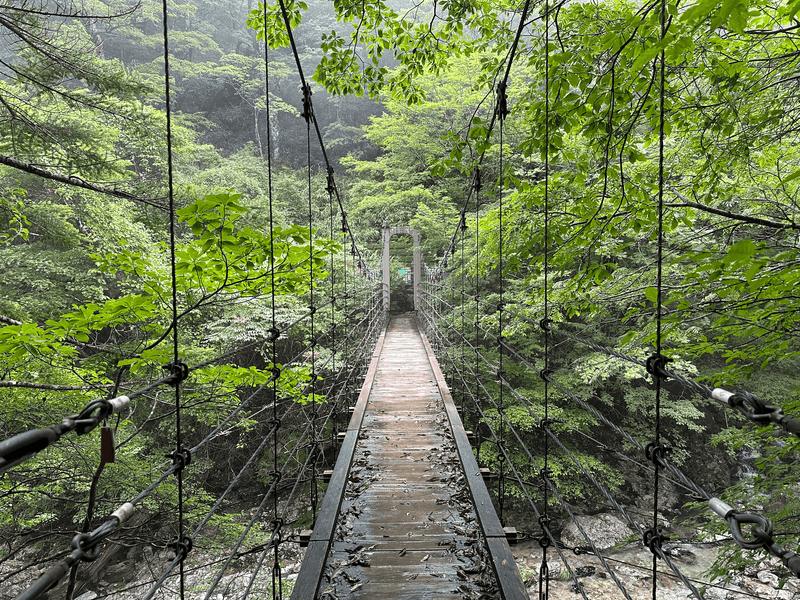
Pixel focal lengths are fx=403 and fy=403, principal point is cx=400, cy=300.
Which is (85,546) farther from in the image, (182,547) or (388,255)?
(388,255)

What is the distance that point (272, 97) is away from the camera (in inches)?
694

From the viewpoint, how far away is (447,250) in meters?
6.95

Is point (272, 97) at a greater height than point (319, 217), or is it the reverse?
point (272, 97)

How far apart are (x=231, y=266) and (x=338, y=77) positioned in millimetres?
1414

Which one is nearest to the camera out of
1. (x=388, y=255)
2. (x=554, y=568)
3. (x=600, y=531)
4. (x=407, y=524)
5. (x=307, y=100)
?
(x=407, y=524)

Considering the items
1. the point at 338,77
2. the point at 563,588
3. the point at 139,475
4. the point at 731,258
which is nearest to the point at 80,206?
the point at 139,475

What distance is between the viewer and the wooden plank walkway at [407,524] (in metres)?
1.49

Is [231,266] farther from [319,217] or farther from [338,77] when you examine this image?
[319,217]

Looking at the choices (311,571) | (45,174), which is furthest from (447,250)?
(311,571)

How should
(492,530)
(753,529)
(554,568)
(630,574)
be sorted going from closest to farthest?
1. (753,529)
2. (492,530)
3. (630,574)
4. (554,568)

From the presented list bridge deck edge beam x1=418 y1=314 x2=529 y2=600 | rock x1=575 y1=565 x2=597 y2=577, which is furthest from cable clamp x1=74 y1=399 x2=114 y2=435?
rock x1=575 y1=565 x2=597 y2=577

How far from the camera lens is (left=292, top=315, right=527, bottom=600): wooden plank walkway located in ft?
4.90

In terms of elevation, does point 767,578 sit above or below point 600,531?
above

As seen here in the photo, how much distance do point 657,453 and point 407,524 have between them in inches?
53.2
